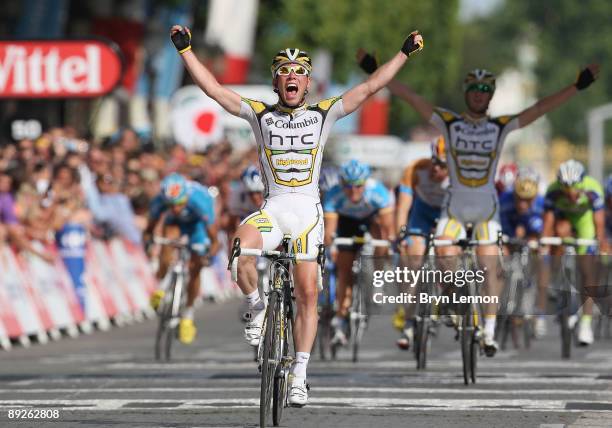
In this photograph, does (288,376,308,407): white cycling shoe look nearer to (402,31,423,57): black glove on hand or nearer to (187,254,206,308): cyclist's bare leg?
(402,31,423,57): black glove on hand

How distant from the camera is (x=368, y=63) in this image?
47.5ft

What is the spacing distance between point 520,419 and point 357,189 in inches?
232

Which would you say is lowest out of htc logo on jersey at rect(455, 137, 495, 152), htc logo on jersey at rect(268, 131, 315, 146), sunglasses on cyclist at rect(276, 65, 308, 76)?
htc logo on jersey at rect(268, 131, 315, 146)

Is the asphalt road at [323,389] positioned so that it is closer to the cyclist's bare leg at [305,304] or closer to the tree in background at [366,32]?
the cyclist's bare leg at [305,304]

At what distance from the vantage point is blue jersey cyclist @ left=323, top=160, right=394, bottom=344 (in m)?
18.0

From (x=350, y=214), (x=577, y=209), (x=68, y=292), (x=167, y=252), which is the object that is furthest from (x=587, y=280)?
(x=68, y=292)

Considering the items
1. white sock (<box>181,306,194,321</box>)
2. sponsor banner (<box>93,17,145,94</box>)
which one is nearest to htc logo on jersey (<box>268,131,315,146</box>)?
white sock (<box>181,306,194,321</box>)

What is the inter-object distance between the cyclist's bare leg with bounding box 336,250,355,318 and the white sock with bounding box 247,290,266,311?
6.63 meters

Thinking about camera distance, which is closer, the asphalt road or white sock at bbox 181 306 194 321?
the asphalt road

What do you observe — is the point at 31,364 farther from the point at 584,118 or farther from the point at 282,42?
the point at 584,118

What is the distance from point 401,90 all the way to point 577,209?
4.76 meters

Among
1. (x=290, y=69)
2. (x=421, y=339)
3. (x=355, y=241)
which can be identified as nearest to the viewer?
(x=290, y=69)

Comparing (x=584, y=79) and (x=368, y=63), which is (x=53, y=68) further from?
(x=584, y=79)

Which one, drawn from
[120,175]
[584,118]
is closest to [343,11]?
[120,175]
